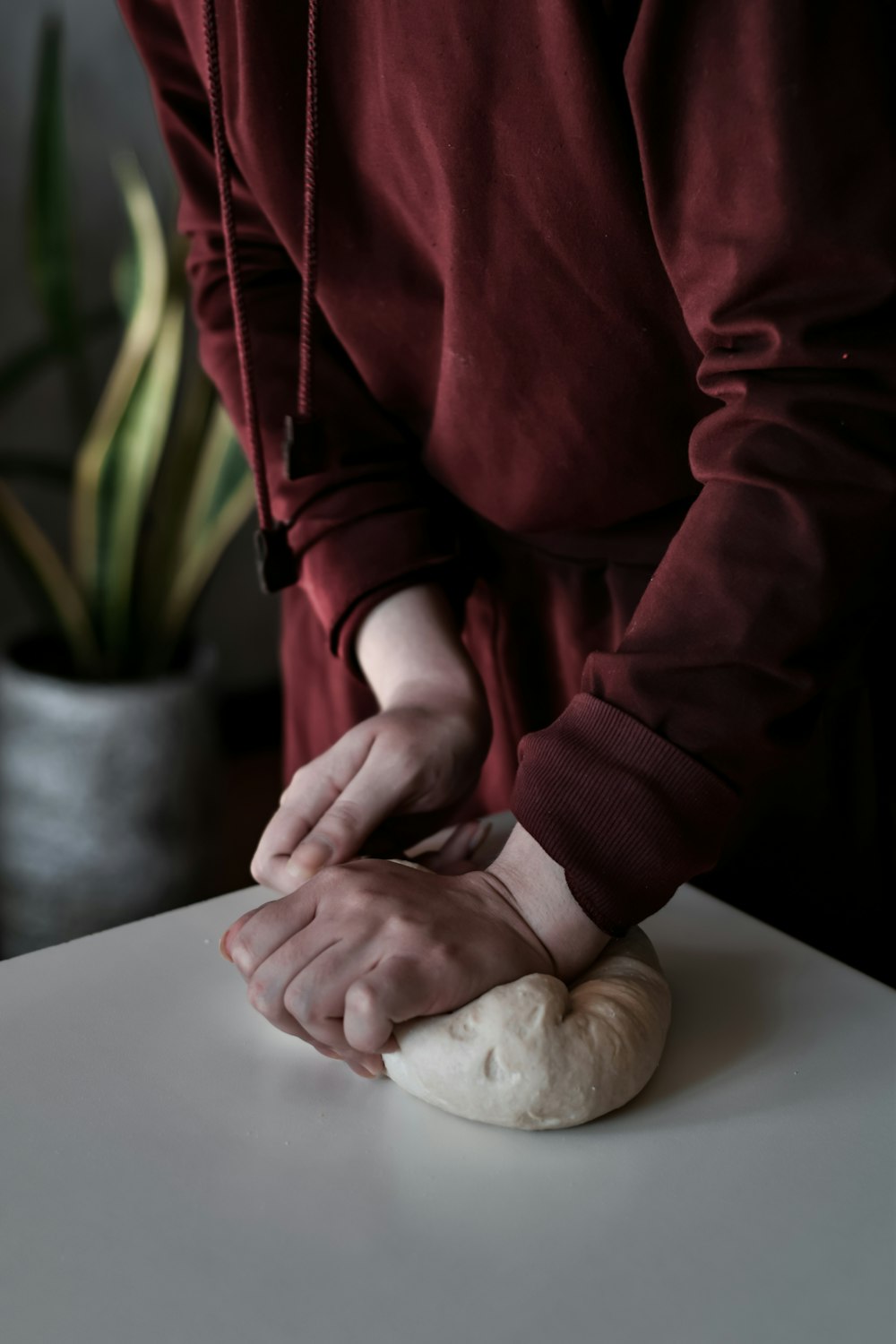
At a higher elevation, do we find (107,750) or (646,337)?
(646,337)

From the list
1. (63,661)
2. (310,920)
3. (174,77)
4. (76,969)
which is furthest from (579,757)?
(63,661)

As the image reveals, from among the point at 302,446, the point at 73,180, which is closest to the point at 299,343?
→ the point at 302,446

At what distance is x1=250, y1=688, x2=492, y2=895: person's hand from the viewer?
708mm

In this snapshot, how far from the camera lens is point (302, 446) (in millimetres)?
854

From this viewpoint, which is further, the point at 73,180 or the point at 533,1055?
the point at 73,180

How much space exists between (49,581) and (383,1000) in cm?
124

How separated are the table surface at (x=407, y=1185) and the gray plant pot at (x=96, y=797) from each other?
3.30 ft

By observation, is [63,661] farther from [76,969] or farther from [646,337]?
[646,337]

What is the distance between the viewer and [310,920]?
61 centimetres

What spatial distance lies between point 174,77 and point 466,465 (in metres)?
0.35

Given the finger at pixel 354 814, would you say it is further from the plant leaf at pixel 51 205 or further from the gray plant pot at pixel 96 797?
the plant leaf at pixel 51 205

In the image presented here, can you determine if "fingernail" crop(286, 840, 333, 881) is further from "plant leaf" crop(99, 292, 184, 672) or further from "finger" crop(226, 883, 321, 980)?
"plant leaf" crop(99, 292, 184, 672)

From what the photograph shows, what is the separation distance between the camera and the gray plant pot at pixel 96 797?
1649 millimetres

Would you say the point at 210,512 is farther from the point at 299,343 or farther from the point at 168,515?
the point at 299,343
